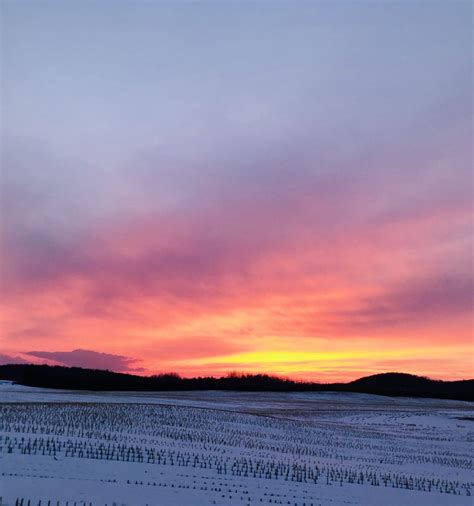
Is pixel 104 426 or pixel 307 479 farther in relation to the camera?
pixel 104 426

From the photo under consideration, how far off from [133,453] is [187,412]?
21.8 meters

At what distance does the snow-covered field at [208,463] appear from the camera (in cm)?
1568

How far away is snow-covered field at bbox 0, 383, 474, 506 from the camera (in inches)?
617

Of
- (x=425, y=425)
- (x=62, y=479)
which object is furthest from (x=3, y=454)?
(x=425, y=425)

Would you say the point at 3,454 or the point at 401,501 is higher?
the point at 3,454

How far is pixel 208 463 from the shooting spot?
810 inches

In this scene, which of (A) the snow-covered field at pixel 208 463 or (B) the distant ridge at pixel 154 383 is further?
(B) the distant ridge at pixel 154 383

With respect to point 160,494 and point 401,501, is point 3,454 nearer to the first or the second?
point 160,494

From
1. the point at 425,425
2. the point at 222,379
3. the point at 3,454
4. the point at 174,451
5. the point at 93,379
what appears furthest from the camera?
the point at 222,379

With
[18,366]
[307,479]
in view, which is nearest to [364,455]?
[307,479]

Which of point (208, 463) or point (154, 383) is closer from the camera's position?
point (208, 463)

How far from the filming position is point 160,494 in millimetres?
15664

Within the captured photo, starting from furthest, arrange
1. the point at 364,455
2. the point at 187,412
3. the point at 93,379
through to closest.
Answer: the point at 93,379, the point at 187,412, the point at 364,455

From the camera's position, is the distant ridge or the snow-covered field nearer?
the snow-covered field
